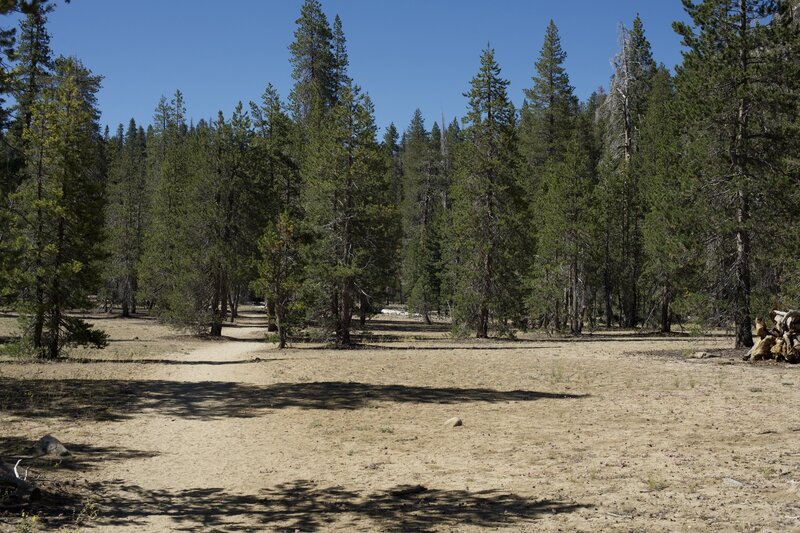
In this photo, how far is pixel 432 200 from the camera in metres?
64.4

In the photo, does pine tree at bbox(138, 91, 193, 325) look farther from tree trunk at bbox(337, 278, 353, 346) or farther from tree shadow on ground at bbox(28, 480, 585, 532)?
tree shadow on ground at bbox(28, 480, 585, 532)

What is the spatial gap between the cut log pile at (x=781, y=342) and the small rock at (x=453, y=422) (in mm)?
13394

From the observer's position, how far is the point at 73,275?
22.0 metres

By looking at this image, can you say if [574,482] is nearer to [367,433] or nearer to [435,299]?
[367,433]

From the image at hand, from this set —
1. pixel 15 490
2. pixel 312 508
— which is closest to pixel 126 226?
pixel 15 490

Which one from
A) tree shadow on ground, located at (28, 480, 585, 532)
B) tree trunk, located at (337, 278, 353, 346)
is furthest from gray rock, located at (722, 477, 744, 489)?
tree trunk, located at (337, 278, 353, 346)

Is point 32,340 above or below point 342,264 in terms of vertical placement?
below

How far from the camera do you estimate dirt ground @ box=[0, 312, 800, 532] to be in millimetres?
7105

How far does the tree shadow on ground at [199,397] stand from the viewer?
1342 centimetres

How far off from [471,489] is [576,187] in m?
30.7

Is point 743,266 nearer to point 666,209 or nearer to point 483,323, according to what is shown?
point 666,209

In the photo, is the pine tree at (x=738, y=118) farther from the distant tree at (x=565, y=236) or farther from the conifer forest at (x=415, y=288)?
the distant tree at (x=565, y=236)

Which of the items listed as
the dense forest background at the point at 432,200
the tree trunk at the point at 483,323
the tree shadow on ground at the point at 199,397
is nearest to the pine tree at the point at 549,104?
the dense forest background at the point at 432,200

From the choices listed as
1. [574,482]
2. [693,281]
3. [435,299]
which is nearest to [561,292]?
[693,281]
